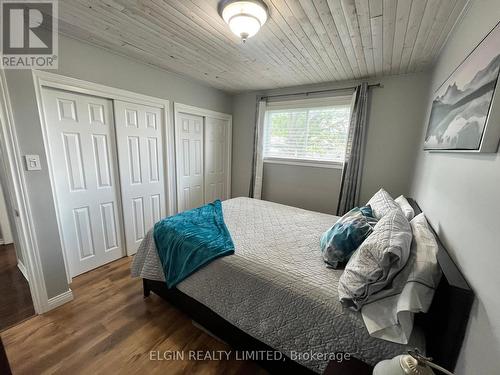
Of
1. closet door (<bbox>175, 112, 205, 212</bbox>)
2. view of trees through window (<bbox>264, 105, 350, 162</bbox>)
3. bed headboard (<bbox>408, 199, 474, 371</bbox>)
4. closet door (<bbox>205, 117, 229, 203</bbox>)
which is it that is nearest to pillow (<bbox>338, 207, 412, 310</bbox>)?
bed headboard (<bbox>408, 199, 474, 371</bbox>)

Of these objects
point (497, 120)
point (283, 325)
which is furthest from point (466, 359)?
point (497, 120)

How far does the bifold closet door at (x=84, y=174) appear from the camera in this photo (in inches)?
77.9

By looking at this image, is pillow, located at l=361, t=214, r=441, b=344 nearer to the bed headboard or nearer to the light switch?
the bed headboard

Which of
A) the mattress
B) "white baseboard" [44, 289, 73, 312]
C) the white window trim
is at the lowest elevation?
"white baseboard" [44, 289, 73, 312]

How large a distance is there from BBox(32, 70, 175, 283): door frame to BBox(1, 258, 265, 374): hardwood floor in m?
0.47

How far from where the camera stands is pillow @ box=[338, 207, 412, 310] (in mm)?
983

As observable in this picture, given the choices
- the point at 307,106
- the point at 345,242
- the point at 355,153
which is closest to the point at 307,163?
the point at 355,153

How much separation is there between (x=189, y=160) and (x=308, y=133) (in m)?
1.97

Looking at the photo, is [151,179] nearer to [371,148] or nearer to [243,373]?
[243,373]

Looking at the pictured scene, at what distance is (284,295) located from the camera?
1210 millimetres

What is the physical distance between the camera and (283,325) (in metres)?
1.20

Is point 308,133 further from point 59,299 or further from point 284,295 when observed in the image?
point 59,299

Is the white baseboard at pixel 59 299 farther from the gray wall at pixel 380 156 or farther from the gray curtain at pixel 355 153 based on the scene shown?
the gray curtain at pixel 355 153

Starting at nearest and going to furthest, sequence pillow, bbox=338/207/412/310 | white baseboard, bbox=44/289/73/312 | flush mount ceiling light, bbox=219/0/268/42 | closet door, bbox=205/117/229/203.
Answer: pillow, bbox=338/207/412/310 < flush mount ceiling light, bbox=219/0/268/42 < white baseboard, bbox=44/289/73/312 < closet door, bbox=205/117/229/203
